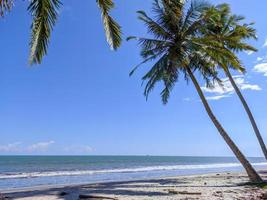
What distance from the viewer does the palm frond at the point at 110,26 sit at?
25.8ft

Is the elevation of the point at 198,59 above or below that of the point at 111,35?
Answer: above

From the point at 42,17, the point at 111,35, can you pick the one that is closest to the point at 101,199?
the point at 111,35

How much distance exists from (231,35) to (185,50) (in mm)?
3553

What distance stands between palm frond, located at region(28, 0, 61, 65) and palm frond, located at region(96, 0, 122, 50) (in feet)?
3.89

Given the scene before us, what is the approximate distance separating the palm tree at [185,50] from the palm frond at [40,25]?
7935 millimetres

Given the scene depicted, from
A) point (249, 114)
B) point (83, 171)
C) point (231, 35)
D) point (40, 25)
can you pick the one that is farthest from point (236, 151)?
point (83, 171)

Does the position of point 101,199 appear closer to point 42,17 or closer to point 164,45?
point 42,17

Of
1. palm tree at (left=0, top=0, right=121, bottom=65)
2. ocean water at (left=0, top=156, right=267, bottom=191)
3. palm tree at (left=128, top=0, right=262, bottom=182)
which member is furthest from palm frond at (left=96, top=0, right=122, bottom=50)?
ocean water at (left=0, top=156, right=267, bottom=191)

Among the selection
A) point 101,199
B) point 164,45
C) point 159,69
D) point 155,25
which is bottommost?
point 101,199

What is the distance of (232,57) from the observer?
13883mm

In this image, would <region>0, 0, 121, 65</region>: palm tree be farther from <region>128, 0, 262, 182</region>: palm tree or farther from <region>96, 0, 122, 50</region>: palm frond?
<region>128, 0, 262, 182</region>: palm tree

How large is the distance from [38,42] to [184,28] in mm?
9198

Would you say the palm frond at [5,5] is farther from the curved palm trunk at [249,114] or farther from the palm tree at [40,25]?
the curved palm trunk at [249,114]

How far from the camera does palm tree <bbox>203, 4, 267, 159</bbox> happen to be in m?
15.2
